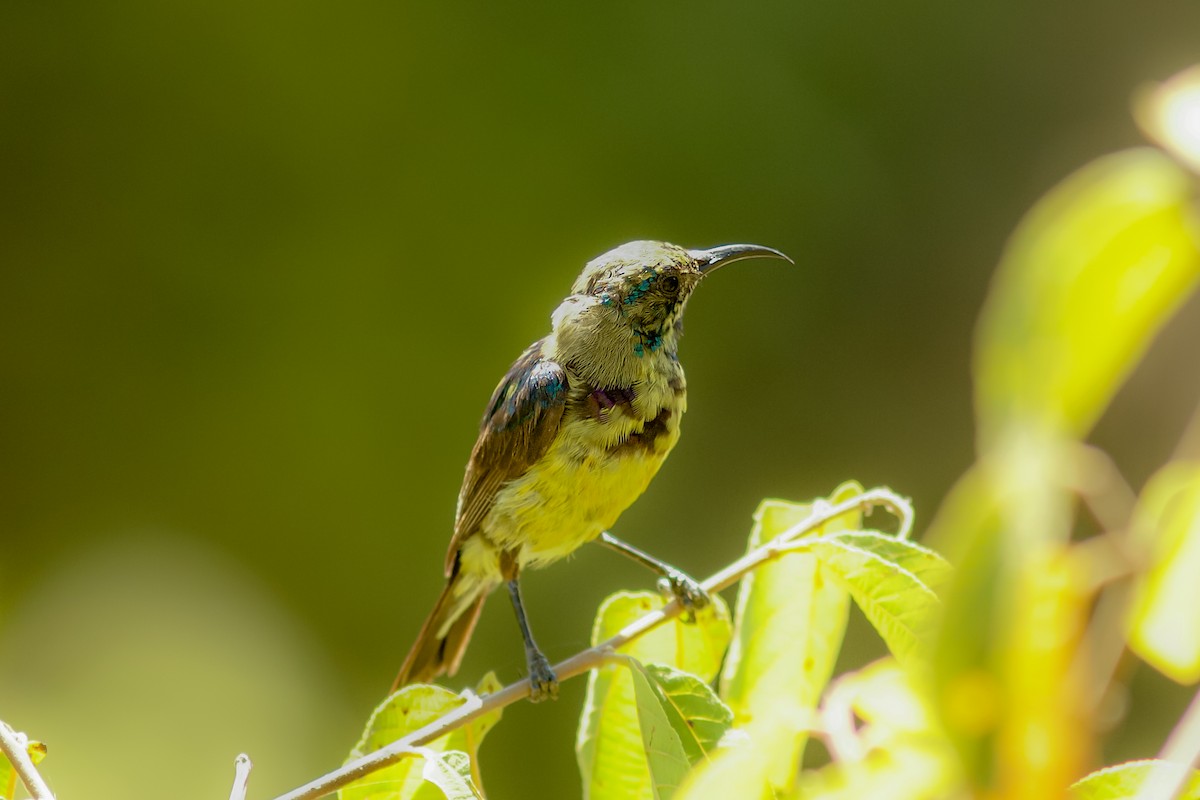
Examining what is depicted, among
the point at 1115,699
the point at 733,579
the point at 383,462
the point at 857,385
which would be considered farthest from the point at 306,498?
the point at 1115,699

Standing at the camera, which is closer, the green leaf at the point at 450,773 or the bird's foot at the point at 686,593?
the green leaf at the point at 450,773

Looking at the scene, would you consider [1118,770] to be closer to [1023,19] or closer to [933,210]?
[933,210]

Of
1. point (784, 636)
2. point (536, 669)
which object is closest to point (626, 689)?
point (784, 636)

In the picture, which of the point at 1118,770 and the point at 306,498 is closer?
the point at 1118,770

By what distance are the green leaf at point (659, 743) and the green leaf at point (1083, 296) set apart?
2.88ft

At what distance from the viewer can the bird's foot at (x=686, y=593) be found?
1813 mm

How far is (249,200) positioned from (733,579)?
4455 mm

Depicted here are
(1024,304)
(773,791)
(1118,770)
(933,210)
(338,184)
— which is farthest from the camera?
(933,210)

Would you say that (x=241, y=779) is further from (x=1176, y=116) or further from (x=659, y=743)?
(x=1176, y=116)

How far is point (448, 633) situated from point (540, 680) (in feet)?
2.33

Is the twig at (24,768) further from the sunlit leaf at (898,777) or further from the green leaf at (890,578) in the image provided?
the green leaf at (890,578)

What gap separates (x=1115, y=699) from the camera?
1.99ft

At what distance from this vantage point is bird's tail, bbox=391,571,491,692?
2.91 metres

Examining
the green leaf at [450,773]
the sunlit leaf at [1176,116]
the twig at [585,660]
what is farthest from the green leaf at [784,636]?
the sunlit leaf at [1176,116]
